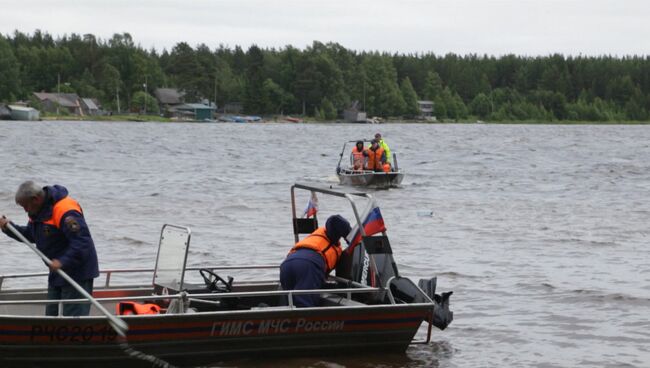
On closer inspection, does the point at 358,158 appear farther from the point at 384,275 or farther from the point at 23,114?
the point at 23,114

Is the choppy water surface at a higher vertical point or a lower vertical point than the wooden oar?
lower

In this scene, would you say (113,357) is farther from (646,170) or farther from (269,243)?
(646,170)

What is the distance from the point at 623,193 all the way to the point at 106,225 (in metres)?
20.2

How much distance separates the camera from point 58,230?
35.2 feet

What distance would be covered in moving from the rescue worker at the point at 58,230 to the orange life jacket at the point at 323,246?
8.11 feet

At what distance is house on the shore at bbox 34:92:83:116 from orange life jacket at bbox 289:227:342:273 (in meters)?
160

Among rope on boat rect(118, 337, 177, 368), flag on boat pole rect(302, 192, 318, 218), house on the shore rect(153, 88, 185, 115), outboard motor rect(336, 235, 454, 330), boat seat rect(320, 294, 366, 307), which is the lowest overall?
house on the shore rect(153, 88, 185, 115)

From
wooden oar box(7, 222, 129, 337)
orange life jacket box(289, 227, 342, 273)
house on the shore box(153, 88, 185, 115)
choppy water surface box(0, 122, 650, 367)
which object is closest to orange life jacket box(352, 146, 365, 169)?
choppy water surface box(0, 122, 650, 367)

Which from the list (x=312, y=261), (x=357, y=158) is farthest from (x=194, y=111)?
(x=312, y=261)

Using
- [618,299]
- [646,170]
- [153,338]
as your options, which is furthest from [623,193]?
[153,338]

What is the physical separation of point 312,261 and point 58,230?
2878 mm

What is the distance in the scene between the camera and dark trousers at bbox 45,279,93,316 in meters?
11.2

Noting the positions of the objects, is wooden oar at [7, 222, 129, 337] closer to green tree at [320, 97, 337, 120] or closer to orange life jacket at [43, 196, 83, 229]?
orange life jacket at [43, 196, 83, 229]

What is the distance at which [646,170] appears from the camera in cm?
5366
